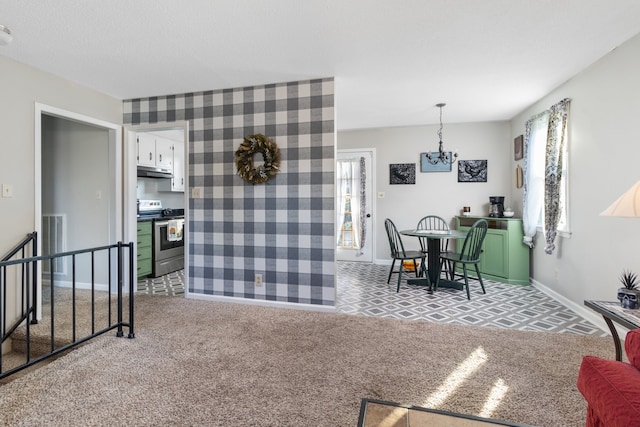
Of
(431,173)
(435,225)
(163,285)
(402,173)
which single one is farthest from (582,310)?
(163,285)

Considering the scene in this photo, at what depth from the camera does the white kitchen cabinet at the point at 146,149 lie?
461 centimetres

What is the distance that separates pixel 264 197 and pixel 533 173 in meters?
3.38

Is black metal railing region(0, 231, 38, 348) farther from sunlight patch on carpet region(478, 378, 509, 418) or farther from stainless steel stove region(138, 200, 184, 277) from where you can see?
sunlight patch on carpet region(478, 378, 509, 418)

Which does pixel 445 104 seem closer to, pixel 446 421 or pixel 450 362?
pixel 450 362

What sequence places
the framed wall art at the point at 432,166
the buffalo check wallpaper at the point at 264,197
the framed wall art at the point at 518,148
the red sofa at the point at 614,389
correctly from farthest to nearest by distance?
the framed wall art at the point at 432,166 < the framed wall art at the point at 518,148 < the buffalo check wallpaper at the point at 264,197 < the red sofa at the point at 614,389

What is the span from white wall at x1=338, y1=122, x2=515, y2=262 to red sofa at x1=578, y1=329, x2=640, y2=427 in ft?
13.4

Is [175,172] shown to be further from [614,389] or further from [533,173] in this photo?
[614,389]

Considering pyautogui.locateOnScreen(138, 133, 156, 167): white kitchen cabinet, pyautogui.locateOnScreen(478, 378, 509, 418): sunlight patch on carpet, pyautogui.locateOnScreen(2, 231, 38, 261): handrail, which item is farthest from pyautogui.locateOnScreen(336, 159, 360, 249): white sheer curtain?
pyautogui.locateOnScreen(2, 231, 38, 261): handrail

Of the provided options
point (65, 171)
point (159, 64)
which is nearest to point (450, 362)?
point (159, 64)

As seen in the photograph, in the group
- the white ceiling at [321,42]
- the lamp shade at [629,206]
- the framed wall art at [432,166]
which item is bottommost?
the lamp shade at [629,206]

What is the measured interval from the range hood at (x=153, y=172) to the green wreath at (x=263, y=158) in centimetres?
216

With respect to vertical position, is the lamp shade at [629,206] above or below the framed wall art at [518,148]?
below

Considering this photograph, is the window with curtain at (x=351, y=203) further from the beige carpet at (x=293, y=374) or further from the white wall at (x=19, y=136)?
the white wall at (x=19, y=136)

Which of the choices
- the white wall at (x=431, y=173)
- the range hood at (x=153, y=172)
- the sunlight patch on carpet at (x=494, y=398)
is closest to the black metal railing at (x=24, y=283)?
the range hood at (x=153, y=172)
